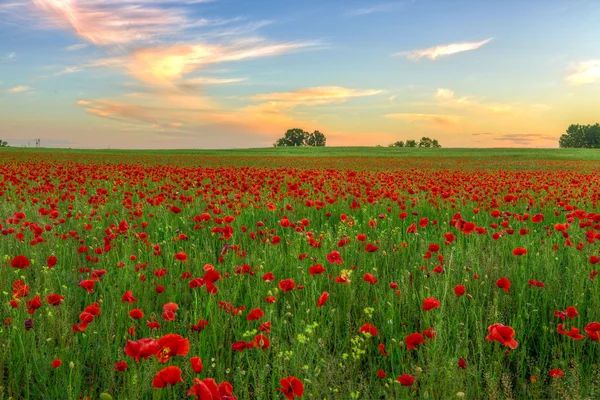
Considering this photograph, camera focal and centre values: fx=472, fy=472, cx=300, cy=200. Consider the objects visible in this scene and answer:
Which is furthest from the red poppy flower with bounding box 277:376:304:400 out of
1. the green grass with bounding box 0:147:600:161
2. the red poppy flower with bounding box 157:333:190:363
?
the green grass with bounding box 0:147:600:161

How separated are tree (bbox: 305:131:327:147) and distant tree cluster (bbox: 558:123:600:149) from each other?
64382 millimetres

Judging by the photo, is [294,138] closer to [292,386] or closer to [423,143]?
[423,143]

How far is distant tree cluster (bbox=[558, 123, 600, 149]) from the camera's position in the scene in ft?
387

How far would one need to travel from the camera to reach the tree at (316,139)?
430 feet

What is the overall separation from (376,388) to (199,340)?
1179 mm

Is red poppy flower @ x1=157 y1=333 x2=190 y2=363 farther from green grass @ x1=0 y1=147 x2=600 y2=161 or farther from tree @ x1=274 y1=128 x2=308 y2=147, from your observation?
tree @ x1=274 y1=128 x2=308 y2=147

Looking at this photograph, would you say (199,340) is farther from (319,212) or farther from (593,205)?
(593,205)

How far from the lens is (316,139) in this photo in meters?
133

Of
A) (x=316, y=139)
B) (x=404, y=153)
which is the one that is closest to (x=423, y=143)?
(x=316, y=139)

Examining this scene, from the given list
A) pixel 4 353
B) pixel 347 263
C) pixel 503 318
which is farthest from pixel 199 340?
pixel 503 318

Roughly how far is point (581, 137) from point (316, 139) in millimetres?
68894

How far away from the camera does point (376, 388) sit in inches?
109

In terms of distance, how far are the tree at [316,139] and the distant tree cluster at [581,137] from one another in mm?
64382

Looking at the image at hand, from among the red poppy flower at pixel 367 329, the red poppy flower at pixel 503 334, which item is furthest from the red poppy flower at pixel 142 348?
the red poppy flower at pixel 503 334
